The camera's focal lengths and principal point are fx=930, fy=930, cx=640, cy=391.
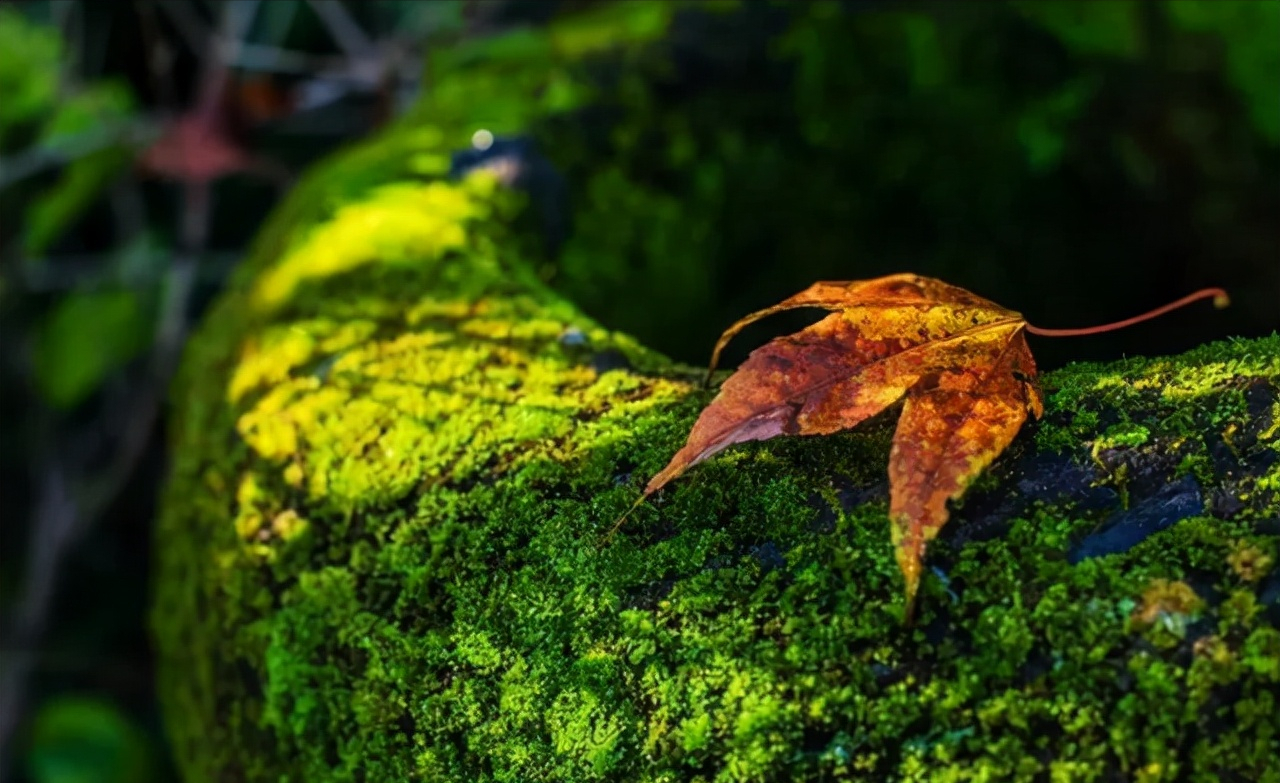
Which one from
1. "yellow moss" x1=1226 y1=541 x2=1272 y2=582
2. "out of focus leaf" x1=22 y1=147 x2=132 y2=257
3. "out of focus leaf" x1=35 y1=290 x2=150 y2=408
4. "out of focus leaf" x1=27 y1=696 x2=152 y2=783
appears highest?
"out of focus leaf" x1=22 y1=147 x2=132 y2=257

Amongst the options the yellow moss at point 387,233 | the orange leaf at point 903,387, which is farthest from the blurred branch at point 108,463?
the orange leaf at point 903,387

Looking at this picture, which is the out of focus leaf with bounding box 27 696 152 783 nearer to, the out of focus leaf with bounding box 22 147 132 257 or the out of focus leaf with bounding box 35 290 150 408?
the out of focus leaf with bounding box 35 290 150 408

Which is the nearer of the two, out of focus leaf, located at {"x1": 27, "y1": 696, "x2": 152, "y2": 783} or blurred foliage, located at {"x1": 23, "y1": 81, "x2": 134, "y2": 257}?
out of focus leaf, located at {"x1": 27, "y1": 696, "x2": 152, "y2": 783}

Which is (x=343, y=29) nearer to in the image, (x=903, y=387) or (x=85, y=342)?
(x=85, y=342)

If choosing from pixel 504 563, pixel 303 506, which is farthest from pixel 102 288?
pixel 504 563

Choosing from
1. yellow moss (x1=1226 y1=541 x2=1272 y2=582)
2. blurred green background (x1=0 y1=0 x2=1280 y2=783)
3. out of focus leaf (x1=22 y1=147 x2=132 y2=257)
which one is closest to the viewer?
yellow moss (x1=1226 y1=541 x2=1272 y2=582)

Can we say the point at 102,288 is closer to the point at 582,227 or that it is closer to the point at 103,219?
the point at 103,219

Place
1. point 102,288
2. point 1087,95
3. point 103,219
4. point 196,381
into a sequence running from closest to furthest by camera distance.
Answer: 1. point 196,381
2. point 1087,95
3. point 102,288
4. point 103,219

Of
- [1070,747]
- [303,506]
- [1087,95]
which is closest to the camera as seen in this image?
[1070,747]

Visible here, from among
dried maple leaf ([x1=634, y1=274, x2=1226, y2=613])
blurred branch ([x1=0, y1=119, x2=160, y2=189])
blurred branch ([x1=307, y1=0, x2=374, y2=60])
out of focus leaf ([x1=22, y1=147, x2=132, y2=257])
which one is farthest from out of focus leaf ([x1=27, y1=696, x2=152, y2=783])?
dried maple leaf ([x1=634, y1=274, x2=1226, y2=613])
